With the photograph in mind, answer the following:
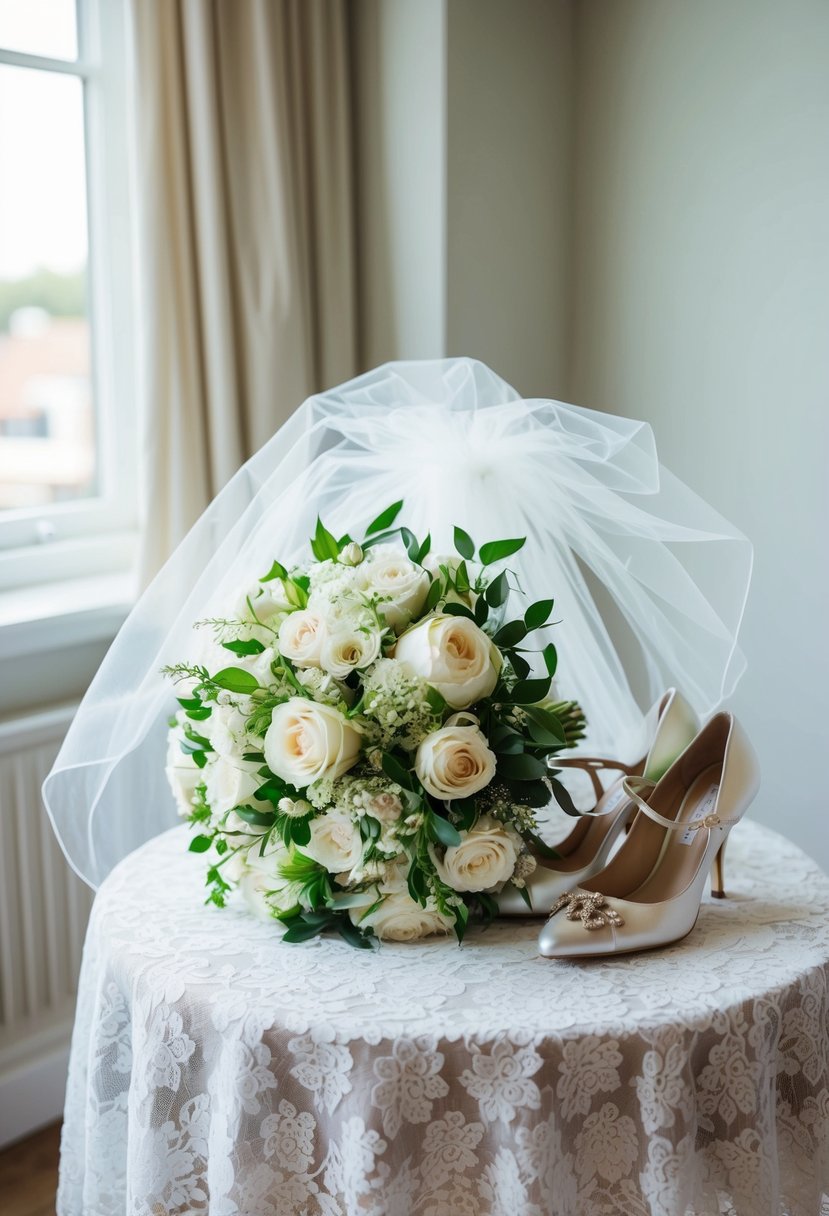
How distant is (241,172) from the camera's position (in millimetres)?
2576

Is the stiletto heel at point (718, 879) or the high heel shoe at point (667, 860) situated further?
the stiletto heel at point (718, 879)

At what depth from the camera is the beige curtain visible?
96.6 inches

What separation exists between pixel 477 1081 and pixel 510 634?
1.82 ft

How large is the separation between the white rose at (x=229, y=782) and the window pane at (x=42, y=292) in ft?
4.70

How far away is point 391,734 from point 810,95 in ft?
5.86

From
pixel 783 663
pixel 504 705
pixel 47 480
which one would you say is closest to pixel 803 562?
pixel 783 663

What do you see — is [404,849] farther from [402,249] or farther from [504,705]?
[402,249]

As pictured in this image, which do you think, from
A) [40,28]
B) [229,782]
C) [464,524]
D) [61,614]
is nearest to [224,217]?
[40,28]

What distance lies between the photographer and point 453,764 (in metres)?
1.41

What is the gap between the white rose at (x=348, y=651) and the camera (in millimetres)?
1457

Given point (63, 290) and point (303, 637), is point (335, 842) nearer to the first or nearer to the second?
point (303, 637)

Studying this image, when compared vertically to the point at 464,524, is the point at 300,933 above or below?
below

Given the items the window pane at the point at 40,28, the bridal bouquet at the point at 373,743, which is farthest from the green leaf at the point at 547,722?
the window pane at the point at 40,28

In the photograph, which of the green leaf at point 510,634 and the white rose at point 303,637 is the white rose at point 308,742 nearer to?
the white rose at point 303,637
